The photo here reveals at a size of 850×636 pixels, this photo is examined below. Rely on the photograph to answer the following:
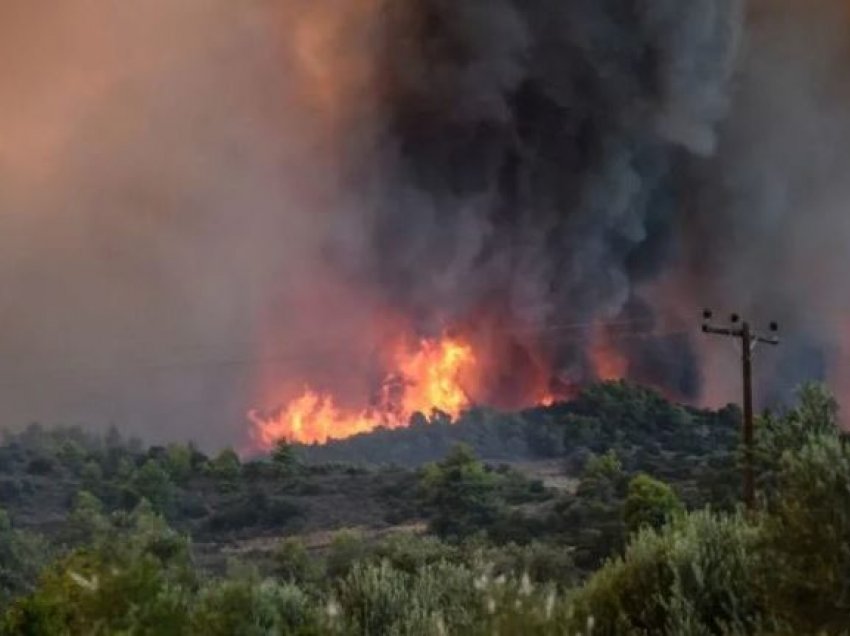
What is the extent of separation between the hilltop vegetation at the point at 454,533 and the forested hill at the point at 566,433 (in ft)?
0.44

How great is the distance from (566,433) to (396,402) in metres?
9.01

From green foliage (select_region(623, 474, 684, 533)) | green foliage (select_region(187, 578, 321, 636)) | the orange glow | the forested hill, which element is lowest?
green foliage (select_region(187, 578, 321, 636))

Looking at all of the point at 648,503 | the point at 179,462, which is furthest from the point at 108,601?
the point at 179,462

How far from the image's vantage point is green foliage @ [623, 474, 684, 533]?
35.7 m

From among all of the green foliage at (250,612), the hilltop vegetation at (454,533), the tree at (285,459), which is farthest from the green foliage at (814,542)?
the tree at (285,459)

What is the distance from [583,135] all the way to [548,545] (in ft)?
83.0

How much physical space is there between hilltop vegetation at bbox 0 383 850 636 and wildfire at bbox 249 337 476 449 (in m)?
2.48

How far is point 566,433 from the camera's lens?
54.3m

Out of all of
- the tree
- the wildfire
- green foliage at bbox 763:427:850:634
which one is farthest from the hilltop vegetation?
the wildfire

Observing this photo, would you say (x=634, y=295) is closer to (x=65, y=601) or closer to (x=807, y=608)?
(x=65, y=601)

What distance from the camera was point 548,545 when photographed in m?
38.8

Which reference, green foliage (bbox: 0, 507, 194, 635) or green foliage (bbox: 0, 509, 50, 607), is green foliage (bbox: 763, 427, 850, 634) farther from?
green foliage (bbox: 0, 509, 50, 607)

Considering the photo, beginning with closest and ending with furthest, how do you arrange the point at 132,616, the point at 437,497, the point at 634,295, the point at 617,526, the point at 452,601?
the point at 132,616, the point at 452,601, the point at 617,526, the point at 437,497, the point at 634,295

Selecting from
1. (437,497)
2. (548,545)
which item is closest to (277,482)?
(437,497)
